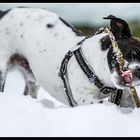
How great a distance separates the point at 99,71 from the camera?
13.8 feet

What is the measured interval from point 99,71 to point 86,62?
0.20 meters

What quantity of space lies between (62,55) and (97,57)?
2.13 ft

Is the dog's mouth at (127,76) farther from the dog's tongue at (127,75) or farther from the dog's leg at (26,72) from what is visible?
the dog's leg at (26,72)

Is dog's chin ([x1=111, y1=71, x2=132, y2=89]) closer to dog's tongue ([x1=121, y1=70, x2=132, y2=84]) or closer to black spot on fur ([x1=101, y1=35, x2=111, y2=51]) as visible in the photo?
dog's tongue ([x1=121, y1=70, x2=132, y2=84])

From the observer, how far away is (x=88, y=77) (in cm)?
429

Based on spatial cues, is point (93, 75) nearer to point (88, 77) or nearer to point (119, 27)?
point (88, 77)

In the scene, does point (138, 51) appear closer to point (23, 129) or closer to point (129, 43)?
point (129, 43)

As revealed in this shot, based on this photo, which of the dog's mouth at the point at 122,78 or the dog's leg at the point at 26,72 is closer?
the dog's mouth at the point at 122,78

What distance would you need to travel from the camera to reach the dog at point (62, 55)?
405 centimetres

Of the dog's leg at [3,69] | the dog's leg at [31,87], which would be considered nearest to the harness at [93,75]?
the dog's leg at [3,69]

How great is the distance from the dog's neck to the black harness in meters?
0.04

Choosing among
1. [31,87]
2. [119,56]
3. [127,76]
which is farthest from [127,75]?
[31,87]

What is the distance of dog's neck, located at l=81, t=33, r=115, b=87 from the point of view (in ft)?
13.5

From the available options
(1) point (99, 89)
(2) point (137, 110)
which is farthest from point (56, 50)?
(2) point (137, 110)
